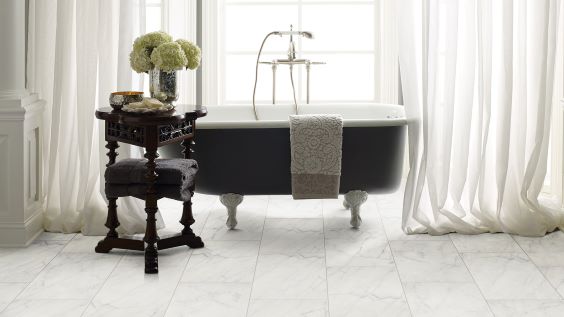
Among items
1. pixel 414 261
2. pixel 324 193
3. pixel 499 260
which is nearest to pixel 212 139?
pixel 324 193

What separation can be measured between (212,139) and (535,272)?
1761mm

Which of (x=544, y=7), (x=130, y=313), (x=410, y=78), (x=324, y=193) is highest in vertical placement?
(x=544, y=7)

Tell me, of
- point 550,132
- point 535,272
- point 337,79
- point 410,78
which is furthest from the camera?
point 337,79

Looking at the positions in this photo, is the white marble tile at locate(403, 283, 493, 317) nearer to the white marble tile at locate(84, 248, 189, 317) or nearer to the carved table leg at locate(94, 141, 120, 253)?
the white marble tile at locate(84, 248, 189, 317)

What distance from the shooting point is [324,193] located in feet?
16.1

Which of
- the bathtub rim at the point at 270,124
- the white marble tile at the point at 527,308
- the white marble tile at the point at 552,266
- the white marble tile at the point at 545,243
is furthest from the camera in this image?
the bathtub rim at the point at 270,124

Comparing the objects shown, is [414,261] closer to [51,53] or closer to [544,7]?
[544,7]

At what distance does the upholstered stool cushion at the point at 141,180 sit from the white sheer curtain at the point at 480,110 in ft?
4.19

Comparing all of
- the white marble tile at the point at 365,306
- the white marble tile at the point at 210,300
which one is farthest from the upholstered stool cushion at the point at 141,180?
the white marble tile at the point at 365,306

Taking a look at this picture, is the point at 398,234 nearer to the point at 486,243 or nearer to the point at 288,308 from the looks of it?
the point at 486,243

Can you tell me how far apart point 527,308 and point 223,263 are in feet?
4.57

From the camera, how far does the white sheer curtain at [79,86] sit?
15.8ft

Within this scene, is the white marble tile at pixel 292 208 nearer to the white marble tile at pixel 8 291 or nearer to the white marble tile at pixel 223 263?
the white marble tile at pixel 223 263

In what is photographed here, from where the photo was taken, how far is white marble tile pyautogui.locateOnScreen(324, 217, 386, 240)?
192 inches
